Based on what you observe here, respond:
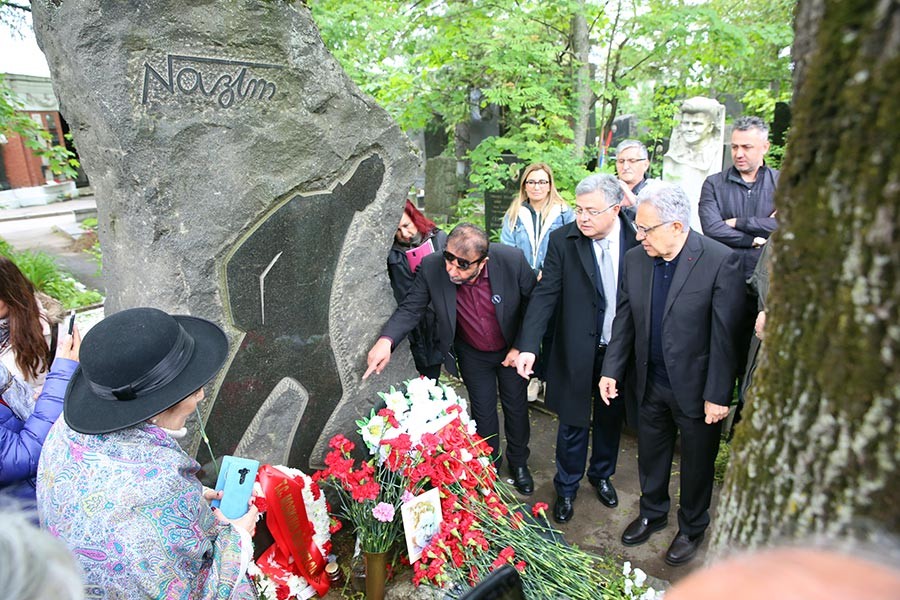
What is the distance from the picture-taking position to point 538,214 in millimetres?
4078

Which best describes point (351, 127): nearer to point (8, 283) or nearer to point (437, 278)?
point (437, 278)

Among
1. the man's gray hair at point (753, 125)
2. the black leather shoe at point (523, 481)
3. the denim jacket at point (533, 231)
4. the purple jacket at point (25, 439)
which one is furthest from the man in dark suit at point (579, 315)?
the purple jacket at point (25, 439)

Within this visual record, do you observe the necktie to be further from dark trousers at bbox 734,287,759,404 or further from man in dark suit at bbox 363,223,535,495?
dark trousers at bbox 734,287,759,404

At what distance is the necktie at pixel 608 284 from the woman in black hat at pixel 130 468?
2.09 meters

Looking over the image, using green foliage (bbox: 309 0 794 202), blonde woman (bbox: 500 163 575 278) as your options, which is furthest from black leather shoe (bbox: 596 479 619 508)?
green foliage (bbox: 309 0 794 202)

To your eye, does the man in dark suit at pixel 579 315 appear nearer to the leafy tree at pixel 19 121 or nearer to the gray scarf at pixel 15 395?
the gray scarf at pixel 15 395

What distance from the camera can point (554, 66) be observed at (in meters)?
6.43

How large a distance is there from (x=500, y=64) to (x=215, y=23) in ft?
12.6

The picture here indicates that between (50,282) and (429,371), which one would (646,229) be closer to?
(429,371)

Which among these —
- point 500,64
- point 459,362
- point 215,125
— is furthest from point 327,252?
point 500,64

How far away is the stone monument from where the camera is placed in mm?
6023

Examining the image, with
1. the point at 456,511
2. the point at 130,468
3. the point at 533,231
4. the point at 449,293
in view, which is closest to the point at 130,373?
the point at 130,468

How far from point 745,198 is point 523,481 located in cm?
230

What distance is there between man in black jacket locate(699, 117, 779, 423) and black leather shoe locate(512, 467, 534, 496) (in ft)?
5.97
